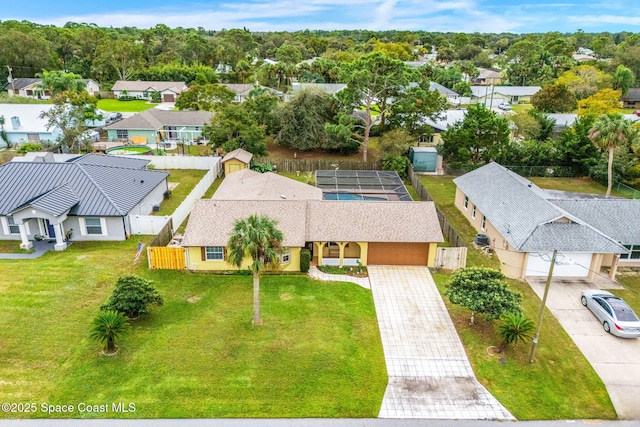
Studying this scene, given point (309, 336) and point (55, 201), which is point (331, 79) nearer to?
point (55, 201)

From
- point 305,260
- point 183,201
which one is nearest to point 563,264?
point 305,260

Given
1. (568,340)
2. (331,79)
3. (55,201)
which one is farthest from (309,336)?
(331,79)

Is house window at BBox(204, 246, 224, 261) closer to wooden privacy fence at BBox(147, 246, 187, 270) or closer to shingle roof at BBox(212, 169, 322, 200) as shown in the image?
wooden privacy fence at BBox(147, 246, 187, 270)

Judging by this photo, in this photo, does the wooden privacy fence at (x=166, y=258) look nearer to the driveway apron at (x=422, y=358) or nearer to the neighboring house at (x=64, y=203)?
the neighboring house at (x=64, y=203)

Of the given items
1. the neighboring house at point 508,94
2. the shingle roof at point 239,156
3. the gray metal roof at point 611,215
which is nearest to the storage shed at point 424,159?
the shingle roof at point 239,156

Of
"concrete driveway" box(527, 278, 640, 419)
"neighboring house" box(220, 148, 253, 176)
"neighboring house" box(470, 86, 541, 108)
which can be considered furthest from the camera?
"neighboring house" box(470, 86, 541, 108)

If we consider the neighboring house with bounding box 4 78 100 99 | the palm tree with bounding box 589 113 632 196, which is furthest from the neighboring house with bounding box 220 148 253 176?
the neighboring house with bounding box 4 78 100 99
